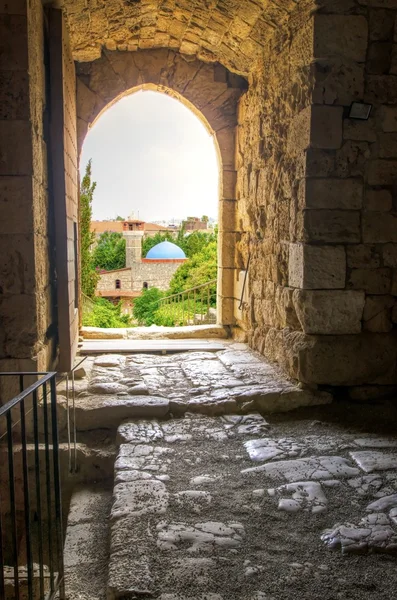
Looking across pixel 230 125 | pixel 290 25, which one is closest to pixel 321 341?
pixel 290 25

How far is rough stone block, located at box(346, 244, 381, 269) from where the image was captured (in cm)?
397

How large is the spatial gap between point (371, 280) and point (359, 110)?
1.24 m

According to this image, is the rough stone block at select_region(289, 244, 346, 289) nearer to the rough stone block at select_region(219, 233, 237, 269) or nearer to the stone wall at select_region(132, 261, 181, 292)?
the rough stone block at select_region(219, 233, 237, 269)

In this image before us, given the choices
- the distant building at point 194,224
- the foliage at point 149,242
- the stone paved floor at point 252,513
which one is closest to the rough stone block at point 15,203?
the stone paved floor at point 252,513

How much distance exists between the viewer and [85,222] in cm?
835

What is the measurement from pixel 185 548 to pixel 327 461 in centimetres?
118

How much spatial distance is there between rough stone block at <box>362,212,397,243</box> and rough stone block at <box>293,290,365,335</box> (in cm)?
43

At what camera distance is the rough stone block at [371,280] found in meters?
4.00

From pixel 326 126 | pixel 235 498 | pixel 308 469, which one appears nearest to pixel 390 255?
pixel 326 126

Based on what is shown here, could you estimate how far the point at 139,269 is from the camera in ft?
94.4

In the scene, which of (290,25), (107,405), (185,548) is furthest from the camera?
(290,25)

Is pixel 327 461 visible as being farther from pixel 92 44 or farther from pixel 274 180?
pixel 92 44

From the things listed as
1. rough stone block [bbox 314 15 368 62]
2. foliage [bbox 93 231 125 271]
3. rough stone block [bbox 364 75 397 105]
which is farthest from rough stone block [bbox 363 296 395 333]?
foliage [bbox 93 231 125 271]

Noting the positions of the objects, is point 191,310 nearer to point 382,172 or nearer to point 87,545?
point 382,172
